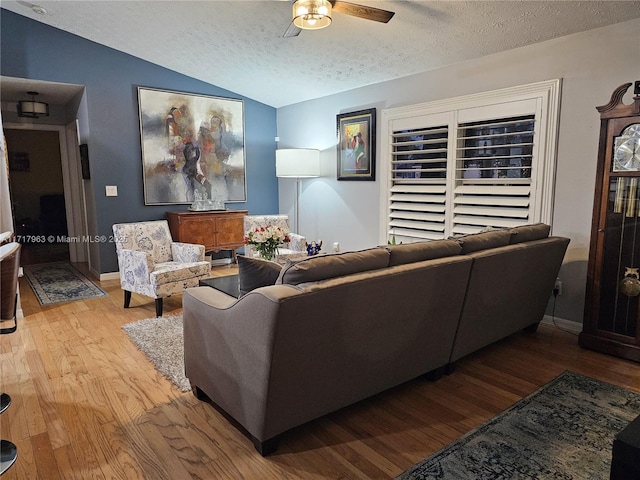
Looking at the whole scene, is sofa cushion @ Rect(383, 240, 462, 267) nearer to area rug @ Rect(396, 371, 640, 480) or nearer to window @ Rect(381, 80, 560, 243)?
area rug @ Rect(396, 371, 640, 480)

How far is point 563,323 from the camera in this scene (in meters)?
3.57

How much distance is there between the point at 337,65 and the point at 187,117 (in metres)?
2.34

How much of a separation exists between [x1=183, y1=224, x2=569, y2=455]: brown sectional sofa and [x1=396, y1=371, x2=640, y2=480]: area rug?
504 millimetres

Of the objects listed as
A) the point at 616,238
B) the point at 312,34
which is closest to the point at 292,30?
the point at 312,34

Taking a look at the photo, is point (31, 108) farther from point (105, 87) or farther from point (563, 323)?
point (563, 323)

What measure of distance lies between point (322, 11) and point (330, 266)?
172 cm

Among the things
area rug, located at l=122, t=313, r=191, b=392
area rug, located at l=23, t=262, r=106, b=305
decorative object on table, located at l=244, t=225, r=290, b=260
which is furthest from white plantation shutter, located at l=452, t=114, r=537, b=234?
area rug, located at l=23, t=262, r=106, b=305

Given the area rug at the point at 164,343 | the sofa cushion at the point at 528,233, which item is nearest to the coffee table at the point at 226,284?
the area rug at the point at 164,343

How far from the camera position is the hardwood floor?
1.89 meters

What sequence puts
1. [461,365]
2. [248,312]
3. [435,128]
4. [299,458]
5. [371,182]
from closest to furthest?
[248,312], [299,458], [461,365], [435,128], [371,182]

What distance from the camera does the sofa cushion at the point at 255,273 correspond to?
2109 mm

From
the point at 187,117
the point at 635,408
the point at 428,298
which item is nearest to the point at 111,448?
the point at 428,298

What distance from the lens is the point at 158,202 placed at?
5.61 metres

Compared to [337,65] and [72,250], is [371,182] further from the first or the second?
[72,250]
